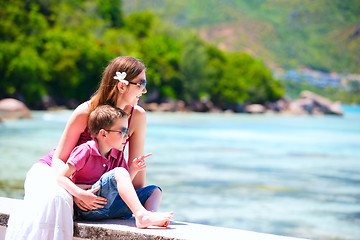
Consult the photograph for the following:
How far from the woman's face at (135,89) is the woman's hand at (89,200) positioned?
1.95ft

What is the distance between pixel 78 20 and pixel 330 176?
163 ft

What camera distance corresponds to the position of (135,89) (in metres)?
2.99

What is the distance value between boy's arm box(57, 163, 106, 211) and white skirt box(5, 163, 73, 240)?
0.10ft

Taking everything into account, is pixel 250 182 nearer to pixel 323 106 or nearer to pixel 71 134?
pixel 71 134

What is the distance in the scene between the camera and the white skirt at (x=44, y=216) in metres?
2.48

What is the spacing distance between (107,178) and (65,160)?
1.09 ft

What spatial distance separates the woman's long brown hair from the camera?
2.96m

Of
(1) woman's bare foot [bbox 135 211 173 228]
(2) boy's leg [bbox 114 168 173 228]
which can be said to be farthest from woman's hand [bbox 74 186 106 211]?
(1) woman's bare foot [bbox 135 211 173 228]

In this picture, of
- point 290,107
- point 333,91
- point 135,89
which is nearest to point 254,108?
point 290,107

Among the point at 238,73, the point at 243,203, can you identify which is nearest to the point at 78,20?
the point at 238,73

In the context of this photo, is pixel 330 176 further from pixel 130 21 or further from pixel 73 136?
pixel 130 21

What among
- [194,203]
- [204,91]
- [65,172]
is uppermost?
[204,91]

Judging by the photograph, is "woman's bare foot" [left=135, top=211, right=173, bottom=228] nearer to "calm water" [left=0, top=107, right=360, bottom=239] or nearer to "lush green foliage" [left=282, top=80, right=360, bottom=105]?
"calm water" [left=0, top=107, right=360, bottom=239]

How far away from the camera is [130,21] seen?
3002 inches
